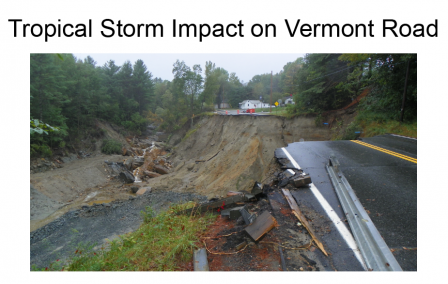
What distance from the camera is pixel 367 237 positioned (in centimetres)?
311

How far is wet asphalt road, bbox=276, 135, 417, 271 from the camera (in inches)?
129

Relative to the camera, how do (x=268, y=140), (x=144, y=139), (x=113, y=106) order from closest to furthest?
1. (x=268, y=140)
2. (x=113, y=106)
3. (x=144, y=139)

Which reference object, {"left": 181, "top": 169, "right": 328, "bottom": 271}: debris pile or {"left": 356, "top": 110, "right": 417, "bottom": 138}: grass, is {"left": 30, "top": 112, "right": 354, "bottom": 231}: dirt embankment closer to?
{"left": 181, "top": 169, "right": 328, "bottom": 271}: debris pile

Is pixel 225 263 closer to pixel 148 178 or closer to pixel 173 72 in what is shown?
pixel 148 178

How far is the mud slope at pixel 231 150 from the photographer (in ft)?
47.0

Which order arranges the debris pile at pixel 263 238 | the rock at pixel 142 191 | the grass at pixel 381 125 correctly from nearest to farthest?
the debris pile at pixel 263 238
the grass at pixel 381 125
the rock at pixel 142 191

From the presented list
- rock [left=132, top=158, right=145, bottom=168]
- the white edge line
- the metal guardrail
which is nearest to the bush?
→ rock [left=132, top=158, right=145, bottom=168]

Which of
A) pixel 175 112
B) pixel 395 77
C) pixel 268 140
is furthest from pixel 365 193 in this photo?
pixel 175 112

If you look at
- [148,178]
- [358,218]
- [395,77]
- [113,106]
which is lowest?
[148,178]

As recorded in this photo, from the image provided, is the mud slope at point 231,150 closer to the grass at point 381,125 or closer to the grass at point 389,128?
the grass at point 381,125

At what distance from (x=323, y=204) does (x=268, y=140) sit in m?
19.2

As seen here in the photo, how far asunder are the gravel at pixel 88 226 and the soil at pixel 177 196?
0.04 m

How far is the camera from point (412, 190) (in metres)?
4.64

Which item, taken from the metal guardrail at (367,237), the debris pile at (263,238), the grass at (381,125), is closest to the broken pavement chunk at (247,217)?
the debris pile at (263,238)
